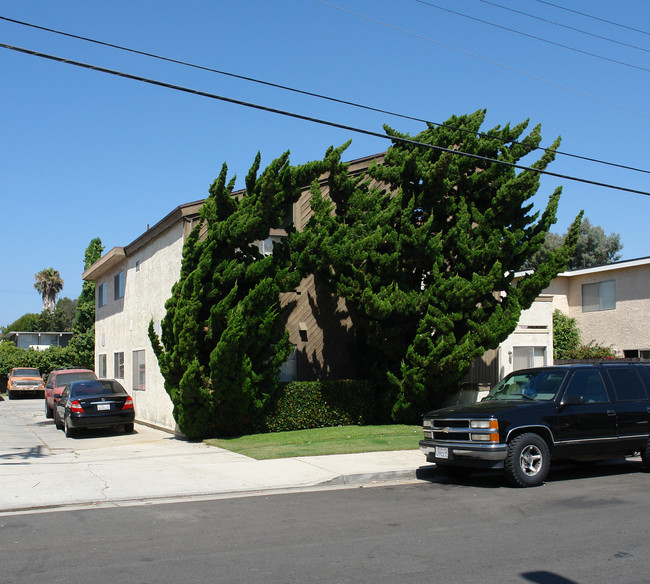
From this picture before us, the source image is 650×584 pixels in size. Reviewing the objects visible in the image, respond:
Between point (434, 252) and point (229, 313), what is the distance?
5333mm

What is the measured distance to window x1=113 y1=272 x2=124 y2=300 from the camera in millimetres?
23516

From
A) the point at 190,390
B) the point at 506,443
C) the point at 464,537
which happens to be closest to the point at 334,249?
the point at 190,390

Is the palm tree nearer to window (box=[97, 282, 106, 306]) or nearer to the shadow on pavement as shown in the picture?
window (box=[97, 282, 106, 306])

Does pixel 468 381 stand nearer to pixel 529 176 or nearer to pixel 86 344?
pixel 529 176

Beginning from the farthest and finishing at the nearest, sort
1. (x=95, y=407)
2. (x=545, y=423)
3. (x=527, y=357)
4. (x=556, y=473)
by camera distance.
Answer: (x=527, y=357)
(x=95, y=407)
(x=556, y=473)
(x=545, y=423)

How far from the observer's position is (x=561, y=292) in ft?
104

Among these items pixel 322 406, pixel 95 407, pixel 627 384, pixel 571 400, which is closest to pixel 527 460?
pixel 571 400

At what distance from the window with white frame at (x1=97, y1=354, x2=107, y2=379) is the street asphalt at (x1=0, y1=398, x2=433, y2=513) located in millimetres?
11327

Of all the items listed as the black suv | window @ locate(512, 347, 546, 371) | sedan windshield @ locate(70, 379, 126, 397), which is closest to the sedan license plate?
the black suv

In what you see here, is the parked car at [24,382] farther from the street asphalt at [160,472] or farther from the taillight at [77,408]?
the street asphalt at [160,472]

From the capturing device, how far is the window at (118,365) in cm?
2331

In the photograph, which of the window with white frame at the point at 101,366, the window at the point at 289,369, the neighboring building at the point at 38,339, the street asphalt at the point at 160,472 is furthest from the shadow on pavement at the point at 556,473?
the neighboring building at the point at 38,339

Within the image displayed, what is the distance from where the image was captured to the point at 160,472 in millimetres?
11398

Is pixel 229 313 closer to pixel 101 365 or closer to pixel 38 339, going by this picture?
pixel 101 365
